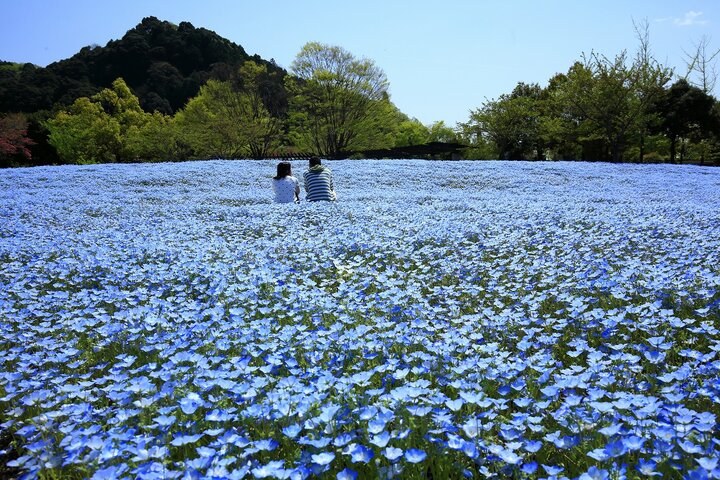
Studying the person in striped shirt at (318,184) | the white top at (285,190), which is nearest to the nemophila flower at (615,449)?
the person in striped shirt at (318,184)

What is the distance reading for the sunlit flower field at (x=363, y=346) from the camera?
6.93 ft

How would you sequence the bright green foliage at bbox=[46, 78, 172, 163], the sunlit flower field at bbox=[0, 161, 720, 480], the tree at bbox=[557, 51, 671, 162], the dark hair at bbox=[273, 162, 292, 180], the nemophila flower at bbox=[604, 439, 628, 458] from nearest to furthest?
1. the nemophila flower at bbox=[604, 439, 628, 458]
2. the sunlit flower field at bbox=[0, 161, 720, 480]
3. the dark hair at bbox=[273, 162, 292, 180]
4. the tree at bbox=[557, 51, 671, 162]
5. the bright green foliage at bbox=[46, 78, 172, 163]

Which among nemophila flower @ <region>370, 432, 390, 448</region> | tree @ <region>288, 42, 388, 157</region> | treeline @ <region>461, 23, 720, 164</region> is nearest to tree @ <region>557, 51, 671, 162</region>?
treeline @ <region>461, 23, 720, 164</region>

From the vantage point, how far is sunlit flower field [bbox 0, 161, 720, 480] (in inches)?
83.2

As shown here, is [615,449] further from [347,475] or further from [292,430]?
[292,430]

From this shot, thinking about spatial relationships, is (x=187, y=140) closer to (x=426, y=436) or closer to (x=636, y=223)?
(x=636, y=223)

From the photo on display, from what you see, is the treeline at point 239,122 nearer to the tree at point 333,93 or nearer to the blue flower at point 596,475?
the tree at point 333,93

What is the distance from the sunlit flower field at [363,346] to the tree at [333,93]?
Result: 107 ft

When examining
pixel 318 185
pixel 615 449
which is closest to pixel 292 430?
pixel 615 449

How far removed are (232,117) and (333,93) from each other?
26.8 feet

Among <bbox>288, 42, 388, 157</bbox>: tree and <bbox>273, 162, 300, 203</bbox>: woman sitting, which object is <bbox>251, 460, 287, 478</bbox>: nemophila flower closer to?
<bbox>273, 162, 300, 203</bbox>: woman sitting

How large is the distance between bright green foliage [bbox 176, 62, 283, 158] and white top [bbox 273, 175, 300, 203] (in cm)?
2443

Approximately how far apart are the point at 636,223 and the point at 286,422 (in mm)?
6823

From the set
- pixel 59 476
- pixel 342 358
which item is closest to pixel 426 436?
pixel 342 358
